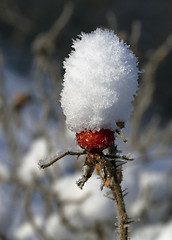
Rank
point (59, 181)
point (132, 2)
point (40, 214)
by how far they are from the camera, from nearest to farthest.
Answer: point (59, 181) < point (40, 214) < point (132, 2)

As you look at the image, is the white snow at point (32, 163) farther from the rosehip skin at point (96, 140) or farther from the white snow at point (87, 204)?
the rosehip skin at point (96, 140)

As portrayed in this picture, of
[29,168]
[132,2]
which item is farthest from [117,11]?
[29,168]

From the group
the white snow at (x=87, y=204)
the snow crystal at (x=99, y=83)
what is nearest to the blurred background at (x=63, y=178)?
the white snow at (x=87, y=204)

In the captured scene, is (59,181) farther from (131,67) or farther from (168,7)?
(168,7)

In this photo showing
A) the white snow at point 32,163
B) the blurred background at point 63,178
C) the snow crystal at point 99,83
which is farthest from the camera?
the white snow at point 32,163

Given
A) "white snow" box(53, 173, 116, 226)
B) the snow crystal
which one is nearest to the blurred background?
"white snow" box(53, 173, 116, 226)

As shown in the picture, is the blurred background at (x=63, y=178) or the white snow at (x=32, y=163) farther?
the white snow at (x=32, y=163)

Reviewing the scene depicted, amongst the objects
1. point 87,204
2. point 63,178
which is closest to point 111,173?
point 87,204

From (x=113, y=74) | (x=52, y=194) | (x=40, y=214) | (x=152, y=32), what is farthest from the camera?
(x=152, y=32)
